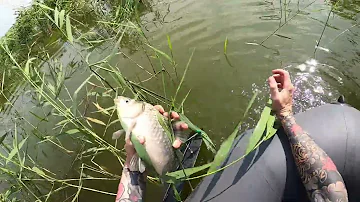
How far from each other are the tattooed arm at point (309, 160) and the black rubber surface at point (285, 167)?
3.6 inches

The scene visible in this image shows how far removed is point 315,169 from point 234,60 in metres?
2.28

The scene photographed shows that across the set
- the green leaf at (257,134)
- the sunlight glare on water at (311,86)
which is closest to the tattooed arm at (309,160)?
the green leaf at (257,134)

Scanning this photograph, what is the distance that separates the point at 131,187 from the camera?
194 centimetres

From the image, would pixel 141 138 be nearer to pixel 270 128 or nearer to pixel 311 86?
pixel 270 128

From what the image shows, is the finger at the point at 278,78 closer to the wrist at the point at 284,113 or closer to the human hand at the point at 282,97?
the human hand at the point at 282,97

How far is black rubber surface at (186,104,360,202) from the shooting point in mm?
1876

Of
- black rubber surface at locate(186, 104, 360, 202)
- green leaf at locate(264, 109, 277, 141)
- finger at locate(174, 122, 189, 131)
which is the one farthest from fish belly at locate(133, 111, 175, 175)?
green leaf at locate(264, 109, 277, 141)

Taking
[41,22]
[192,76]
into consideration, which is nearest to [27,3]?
[41,22]

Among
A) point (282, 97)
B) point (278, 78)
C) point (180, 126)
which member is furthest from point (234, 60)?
point (180, 126)

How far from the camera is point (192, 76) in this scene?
3.83 meters

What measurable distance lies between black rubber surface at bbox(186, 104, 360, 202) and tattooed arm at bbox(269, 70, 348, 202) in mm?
90

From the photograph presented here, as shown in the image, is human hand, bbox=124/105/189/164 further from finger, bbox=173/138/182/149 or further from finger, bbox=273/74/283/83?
finger, bbox=273/74/283/83

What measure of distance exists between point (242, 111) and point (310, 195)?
63.1 inches

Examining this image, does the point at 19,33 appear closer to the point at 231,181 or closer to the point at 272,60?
the point at 272,60
